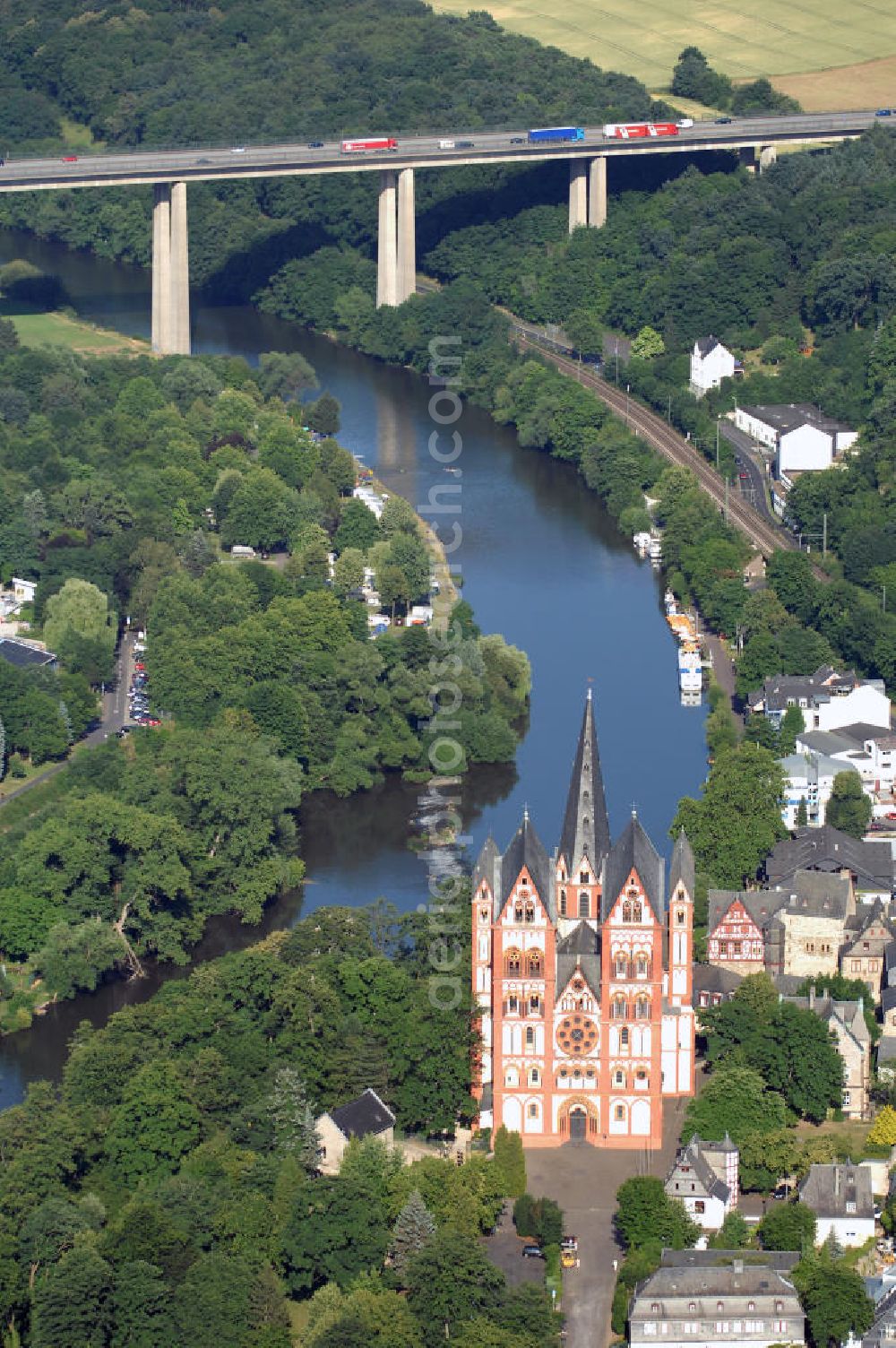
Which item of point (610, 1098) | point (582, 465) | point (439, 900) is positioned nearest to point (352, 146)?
point (582, 465)

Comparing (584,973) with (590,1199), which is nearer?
(590,1199)

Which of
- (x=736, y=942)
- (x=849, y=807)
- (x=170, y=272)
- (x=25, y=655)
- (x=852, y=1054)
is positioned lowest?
(x=852, y=1054)

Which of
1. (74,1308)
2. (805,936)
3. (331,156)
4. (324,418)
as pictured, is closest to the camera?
(74,1308)

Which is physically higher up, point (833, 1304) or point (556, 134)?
point (556, 134)

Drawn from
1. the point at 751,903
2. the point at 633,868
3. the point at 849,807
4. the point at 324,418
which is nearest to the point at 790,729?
the point at 849,807

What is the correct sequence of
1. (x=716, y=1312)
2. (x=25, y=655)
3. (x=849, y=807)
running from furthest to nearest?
(x=25, y=655) < (x=849, y=807) < (x=716, y=1312)

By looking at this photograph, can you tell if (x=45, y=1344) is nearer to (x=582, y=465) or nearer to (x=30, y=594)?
(x=30, y=594)

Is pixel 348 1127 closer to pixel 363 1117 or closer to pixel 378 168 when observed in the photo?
pixel 363 1117
